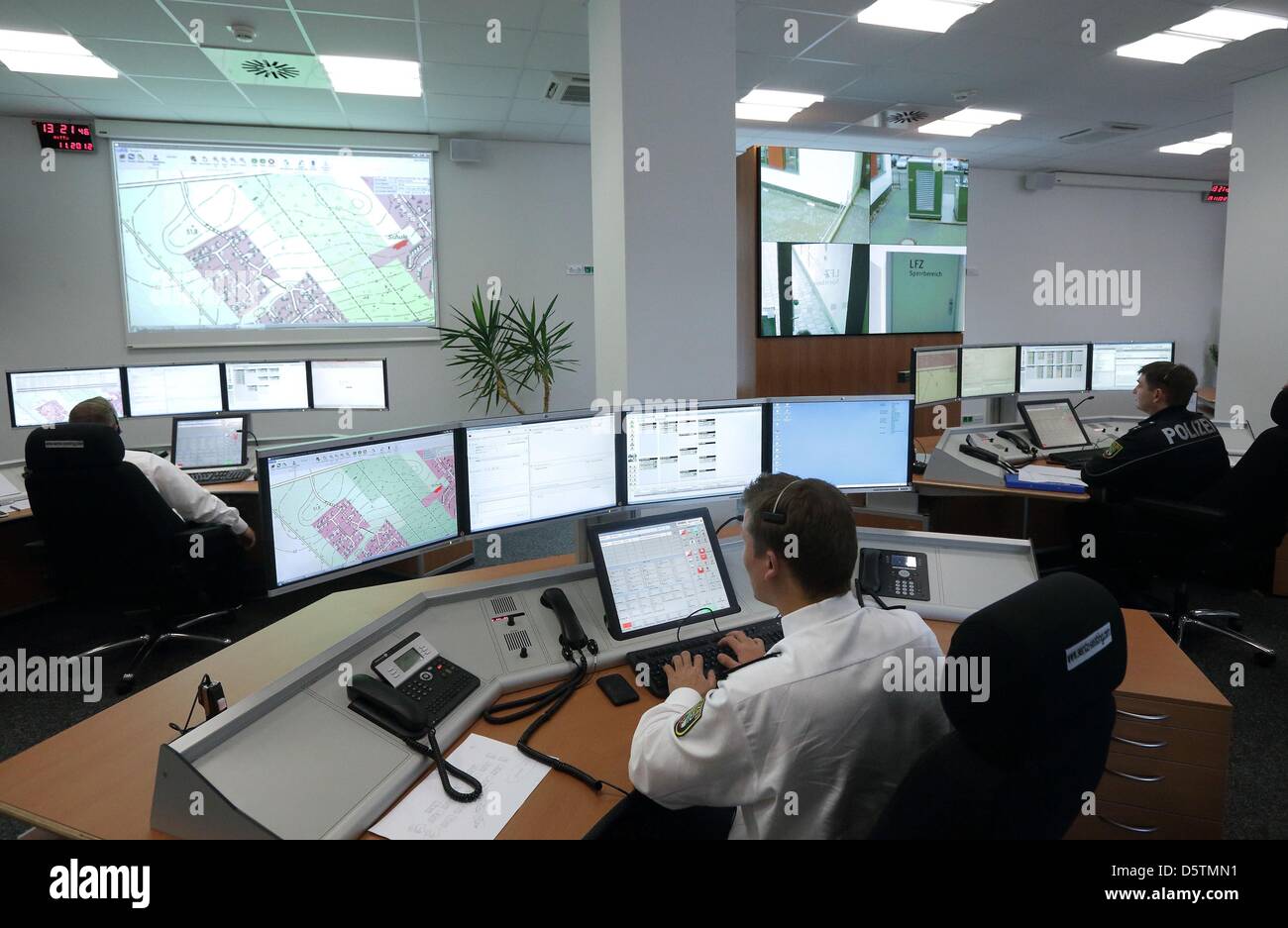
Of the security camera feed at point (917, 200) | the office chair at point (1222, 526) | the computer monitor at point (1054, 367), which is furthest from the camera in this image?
the computer monitor at point (1054, 367)

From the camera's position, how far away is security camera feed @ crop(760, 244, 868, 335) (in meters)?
3.80

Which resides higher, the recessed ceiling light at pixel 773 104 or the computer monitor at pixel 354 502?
the recessed ceiling light at pixel 773 104

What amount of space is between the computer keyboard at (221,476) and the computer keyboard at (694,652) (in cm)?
290

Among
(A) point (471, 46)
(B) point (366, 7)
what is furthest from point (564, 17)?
(B) point (366, 7)

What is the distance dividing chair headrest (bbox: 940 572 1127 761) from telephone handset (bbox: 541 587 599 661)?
2.91 ft

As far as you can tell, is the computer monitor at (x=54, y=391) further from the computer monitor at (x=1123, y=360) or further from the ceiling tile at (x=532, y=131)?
the computer monitor at (x=1123, y=360)

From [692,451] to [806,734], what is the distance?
41.0 inches

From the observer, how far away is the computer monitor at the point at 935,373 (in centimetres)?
369

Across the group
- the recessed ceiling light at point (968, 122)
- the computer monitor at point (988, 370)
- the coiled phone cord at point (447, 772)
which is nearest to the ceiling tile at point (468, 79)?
the computer monitor at point (988, 370)

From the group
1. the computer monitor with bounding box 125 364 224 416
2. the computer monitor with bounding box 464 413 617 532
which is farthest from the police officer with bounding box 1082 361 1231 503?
the computer monitor with bounding box 125 364 224 416

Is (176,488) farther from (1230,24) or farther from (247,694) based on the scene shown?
(1230,24)

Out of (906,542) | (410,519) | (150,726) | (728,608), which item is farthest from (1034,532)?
(150,726)

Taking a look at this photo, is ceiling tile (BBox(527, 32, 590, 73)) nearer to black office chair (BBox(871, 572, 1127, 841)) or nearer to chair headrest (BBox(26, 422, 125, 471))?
chair headrest (BBox(26, 422, 125, 471))

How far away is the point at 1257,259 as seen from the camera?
4.66 m
